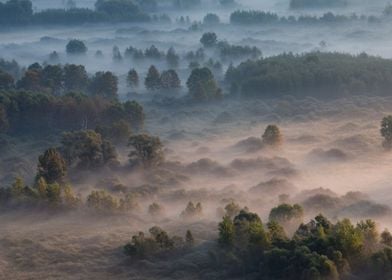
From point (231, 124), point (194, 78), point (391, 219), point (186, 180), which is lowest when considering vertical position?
point (391, 219)

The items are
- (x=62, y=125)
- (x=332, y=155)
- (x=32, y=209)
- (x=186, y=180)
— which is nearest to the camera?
(x=32, y=209)

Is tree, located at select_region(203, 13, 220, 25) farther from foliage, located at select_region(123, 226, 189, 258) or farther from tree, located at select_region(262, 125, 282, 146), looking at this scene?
foliage, located at select_region(123, 226, 189, 258)

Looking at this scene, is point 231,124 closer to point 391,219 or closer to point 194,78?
point 194,78

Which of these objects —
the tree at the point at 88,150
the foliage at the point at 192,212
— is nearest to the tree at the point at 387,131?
the foliage at the point at 192,212

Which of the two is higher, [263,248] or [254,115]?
[254,115]

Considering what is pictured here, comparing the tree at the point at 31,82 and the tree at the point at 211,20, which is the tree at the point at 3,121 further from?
the tree at the point at 211,20

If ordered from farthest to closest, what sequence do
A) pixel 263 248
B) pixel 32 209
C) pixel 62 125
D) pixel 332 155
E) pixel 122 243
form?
pixel 62 125 < pixel 332 155 < pixel 32 209 < pixel 122 243 < pixel 263 248

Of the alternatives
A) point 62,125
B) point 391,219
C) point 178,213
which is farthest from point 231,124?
point 391,219

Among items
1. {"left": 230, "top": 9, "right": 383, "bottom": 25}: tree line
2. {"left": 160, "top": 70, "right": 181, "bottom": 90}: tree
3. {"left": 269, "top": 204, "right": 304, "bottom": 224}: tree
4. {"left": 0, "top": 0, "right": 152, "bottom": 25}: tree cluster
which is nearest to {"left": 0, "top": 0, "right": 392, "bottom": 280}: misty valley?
{"left": 269, "top": 204, "right": 304, "bottom": 224}: tree
